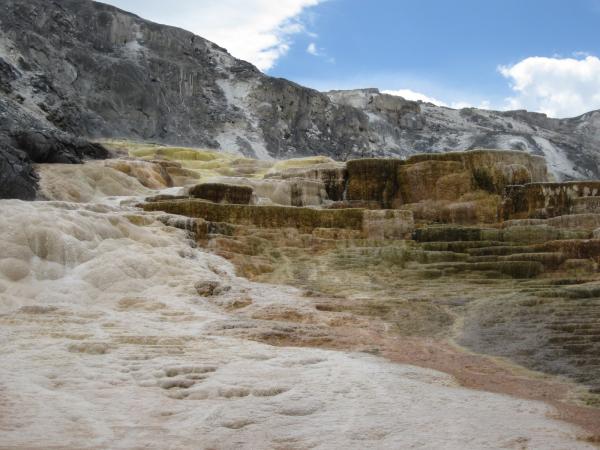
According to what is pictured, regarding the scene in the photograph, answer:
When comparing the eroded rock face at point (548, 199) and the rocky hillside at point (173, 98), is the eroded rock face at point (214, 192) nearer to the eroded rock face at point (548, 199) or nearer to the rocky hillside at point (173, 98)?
the eroded rock face at point (548, 199)

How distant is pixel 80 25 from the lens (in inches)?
2240

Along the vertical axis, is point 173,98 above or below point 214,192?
above

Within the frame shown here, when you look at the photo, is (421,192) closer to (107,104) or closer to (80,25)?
(107,104)

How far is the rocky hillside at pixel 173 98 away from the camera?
49.6 metres

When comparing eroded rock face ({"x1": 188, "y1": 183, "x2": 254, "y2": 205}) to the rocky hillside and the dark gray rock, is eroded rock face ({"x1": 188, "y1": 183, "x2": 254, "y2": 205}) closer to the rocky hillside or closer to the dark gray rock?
the dark gray rock

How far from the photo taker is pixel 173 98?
192 ft

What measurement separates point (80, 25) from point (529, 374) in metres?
55.3

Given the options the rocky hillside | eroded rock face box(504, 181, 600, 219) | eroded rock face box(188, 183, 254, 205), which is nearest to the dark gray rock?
eroded rock face box(188, 183, 254, 205)

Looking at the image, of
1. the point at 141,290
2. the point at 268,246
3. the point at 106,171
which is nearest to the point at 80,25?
the point at 106,171

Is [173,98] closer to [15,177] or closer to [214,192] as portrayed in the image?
[214,192]

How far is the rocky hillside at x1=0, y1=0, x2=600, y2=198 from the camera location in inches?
1953

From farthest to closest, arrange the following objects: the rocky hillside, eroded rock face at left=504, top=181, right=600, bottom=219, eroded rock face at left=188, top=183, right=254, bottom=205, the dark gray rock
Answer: the rocky hillside < eroded rock face at left=504, top=181, right=600, bottom=219 < eroded rock face at left=188, top=183, right=254, bottom=205 < the dark gray rock

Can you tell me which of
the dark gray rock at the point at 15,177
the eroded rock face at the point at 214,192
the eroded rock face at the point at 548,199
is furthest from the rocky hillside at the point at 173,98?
the eroded rock face at the point at 548,199

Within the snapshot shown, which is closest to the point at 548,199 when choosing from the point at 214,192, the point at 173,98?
the point at 214,192
